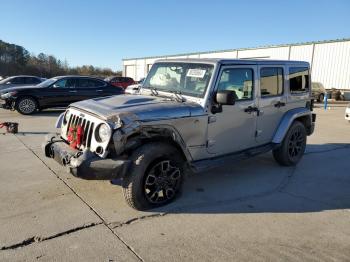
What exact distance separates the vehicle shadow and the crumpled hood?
Result: 119 centimetres

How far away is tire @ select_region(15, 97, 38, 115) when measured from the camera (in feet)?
43.7

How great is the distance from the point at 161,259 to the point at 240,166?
3.56 m

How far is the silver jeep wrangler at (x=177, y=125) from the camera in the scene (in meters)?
4.18

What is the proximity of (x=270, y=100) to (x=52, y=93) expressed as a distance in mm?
9897

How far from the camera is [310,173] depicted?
21.0 ft

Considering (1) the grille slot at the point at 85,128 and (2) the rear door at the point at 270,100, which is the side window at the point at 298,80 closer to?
(2) the rear door at the point at 270,100

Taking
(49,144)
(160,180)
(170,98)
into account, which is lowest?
(160,180)

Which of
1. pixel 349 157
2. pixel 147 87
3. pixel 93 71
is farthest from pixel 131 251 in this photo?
pixel 93 71

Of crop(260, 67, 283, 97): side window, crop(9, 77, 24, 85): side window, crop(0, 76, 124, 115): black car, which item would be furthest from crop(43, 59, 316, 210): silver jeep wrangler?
crop(9, 77, 24, 85): side window

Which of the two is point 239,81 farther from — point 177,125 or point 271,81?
point 177,125

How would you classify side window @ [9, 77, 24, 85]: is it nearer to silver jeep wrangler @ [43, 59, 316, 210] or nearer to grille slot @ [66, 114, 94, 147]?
silver jeep wrangler @ [43, 59, 316, 210]

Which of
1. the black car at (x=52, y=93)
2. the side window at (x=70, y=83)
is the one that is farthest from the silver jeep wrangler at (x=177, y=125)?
the side window at (x=70, y=83)

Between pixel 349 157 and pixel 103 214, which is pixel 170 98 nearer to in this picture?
pixel 103 214

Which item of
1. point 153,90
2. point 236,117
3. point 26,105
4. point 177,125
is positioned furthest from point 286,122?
point 26,105
